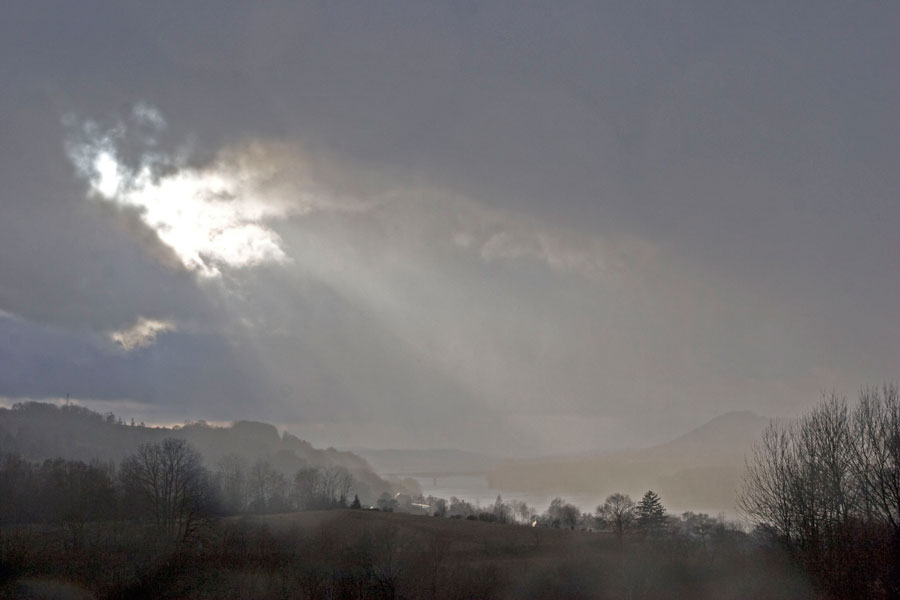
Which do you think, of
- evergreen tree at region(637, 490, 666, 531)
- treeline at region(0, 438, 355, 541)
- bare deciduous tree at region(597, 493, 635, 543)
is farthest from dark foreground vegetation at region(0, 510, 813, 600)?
bare deciduous tree at region(597, 493, 635, 543)

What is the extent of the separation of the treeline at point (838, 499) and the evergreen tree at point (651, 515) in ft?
166

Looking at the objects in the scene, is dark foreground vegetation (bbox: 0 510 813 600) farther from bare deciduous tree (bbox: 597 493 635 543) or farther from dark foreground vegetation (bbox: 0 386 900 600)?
bare deciduous tree (bbox: 597 493 635 543)

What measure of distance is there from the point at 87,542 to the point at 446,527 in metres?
41.4

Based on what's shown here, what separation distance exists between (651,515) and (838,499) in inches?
2328

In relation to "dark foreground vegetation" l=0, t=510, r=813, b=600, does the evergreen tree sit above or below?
above

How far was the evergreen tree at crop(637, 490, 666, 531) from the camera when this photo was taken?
88850 mm

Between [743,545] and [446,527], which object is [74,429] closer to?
[446,527]

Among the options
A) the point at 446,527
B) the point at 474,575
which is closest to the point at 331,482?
→ the point at 446,527

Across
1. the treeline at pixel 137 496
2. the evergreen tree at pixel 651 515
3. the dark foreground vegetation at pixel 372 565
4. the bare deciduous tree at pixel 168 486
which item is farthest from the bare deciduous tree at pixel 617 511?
the bare deciduous tree at pixel 168 486

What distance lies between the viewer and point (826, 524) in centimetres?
3509

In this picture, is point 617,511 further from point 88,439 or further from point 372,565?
point 88,439

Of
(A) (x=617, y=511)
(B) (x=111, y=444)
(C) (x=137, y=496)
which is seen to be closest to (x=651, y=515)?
(A) (x=617, y=511)

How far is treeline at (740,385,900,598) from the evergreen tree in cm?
5070

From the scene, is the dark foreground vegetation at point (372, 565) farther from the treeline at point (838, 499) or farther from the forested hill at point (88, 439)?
the forested hill at point (88, 439)
